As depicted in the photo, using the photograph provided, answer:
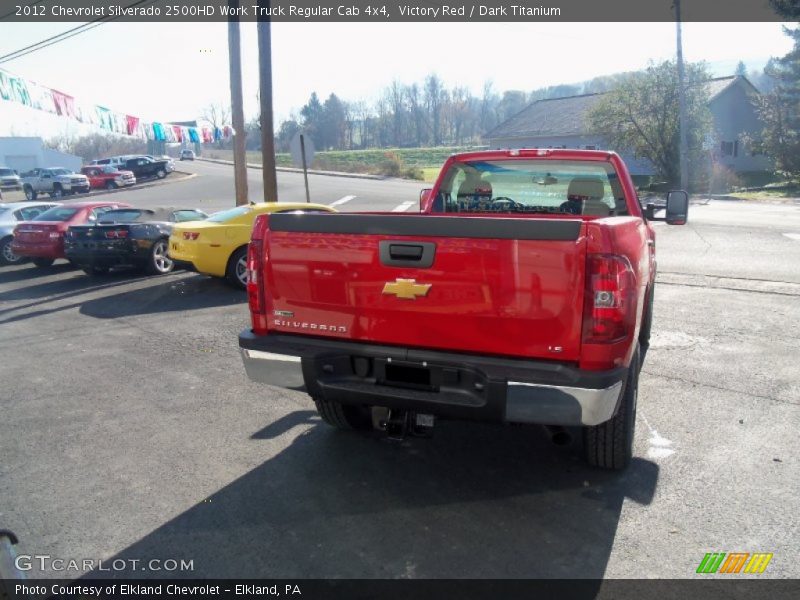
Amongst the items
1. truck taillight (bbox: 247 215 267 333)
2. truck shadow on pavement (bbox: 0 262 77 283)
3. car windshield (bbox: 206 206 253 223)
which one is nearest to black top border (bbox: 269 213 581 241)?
truck taillight (bbox: 247 215 267 333)

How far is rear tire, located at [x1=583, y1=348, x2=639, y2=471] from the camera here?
149 inches

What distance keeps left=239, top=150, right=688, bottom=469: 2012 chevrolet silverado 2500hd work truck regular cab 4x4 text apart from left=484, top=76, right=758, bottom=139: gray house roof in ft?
149

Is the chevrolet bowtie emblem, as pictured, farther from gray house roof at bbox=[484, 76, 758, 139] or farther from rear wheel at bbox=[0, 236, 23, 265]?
gray house roof at bbox=[484, 76, 758, 139]

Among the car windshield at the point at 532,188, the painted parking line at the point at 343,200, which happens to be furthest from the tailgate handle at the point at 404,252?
the painted parking line at the point at 343,200

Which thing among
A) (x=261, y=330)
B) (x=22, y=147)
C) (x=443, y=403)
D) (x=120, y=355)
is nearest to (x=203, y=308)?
(x=120, y=355)

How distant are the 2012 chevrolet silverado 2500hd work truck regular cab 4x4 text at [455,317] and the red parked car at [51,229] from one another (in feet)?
33.7

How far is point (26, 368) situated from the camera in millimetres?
6742

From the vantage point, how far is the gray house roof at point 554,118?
4738cm

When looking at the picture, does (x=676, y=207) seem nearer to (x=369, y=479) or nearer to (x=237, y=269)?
(x=369, y=479)

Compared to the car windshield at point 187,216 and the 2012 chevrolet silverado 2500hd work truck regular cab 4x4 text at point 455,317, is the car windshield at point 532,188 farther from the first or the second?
the car windshield at point 187,216

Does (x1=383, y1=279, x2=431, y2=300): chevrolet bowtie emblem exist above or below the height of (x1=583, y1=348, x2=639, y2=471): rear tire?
above

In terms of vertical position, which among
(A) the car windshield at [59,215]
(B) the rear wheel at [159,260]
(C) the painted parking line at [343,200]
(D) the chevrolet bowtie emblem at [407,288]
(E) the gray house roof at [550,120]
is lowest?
(B) the rear wheel at [159,260]

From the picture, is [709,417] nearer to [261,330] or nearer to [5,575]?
[261,330]

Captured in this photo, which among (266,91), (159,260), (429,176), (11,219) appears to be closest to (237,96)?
(266,91)
